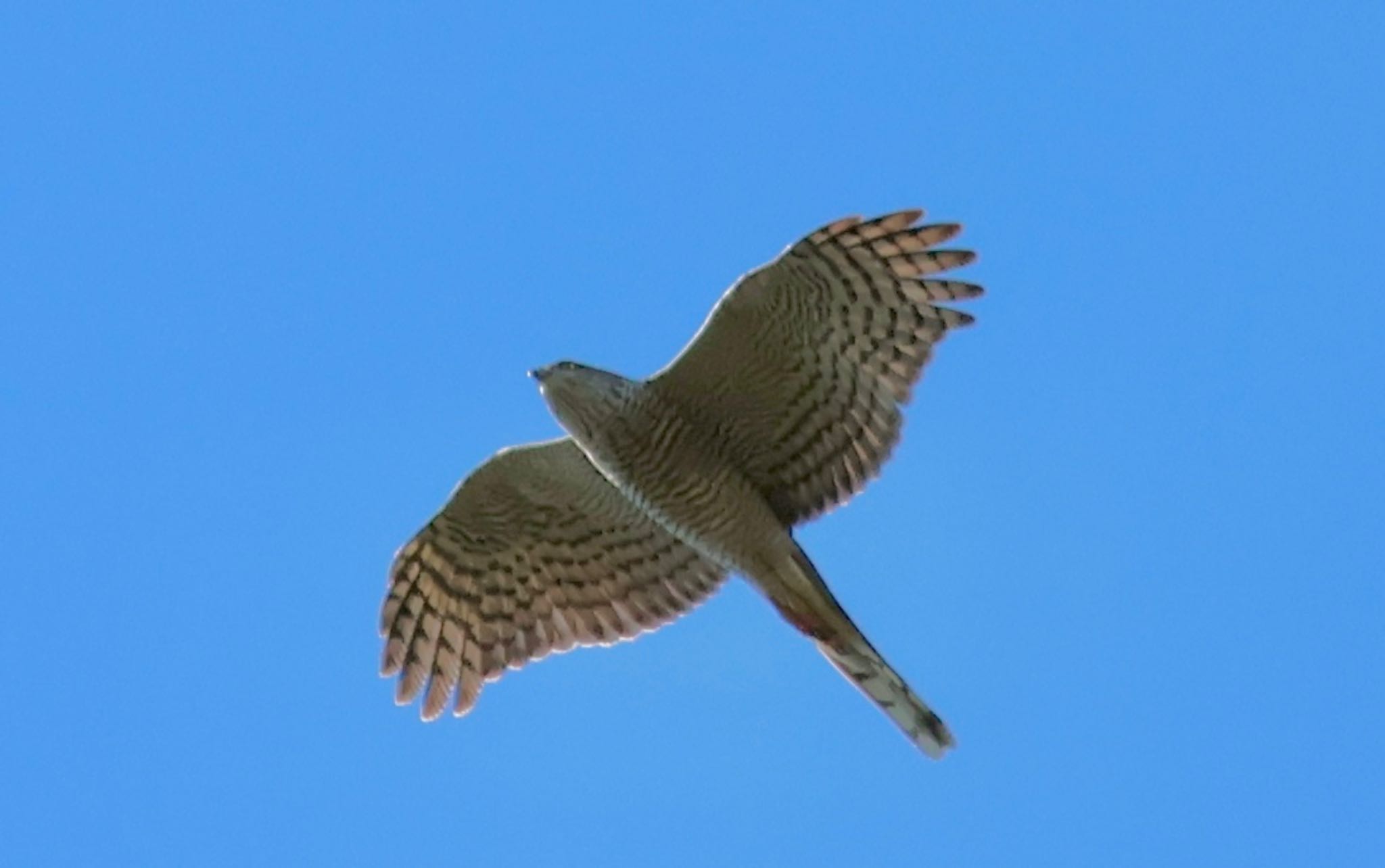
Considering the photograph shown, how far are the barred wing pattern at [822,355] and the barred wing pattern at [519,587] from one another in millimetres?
1026

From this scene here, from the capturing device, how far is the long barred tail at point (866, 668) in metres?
14.3

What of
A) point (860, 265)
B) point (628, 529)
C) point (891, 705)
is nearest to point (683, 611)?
point (628, 529)

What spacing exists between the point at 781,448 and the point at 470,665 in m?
2.60

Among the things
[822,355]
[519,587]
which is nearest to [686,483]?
[822,355]

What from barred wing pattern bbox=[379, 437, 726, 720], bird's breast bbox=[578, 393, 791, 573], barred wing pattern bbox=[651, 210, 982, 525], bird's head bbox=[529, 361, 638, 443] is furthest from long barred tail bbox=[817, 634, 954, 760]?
bird's head bbox=[529, 361, 638, 443]

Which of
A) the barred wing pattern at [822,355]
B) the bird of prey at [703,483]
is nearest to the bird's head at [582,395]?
the bird of prey at [703,483]

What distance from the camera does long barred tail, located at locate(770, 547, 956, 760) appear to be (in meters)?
14.3

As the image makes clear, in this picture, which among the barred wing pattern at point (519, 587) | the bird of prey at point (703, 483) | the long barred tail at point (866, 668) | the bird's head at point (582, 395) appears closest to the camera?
the bird's head at point (582, 395)

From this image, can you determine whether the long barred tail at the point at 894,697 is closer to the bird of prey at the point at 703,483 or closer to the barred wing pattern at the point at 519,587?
the bird of prey at the point at 703,483

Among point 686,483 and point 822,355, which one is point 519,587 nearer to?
point 686,483

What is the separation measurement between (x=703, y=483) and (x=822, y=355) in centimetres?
105

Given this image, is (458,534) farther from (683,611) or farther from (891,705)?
(891,705)

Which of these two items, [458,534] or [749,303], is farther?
[458,534]

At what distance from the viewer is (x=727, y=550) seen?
14.4 metres
